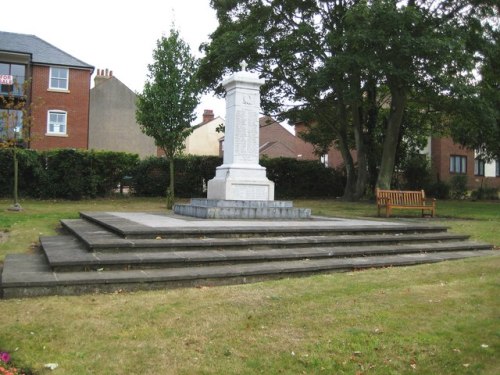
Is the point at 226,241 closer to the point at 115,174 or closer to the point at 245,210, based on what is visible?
the point at 245,210

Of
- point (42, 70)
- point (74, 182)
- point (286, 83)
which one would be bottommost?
point (74, 182)

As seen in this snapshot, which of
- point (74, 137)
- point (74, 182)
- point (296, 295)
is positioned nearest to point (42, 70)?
point (74, 137)

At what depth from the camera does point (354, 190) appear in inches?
1094

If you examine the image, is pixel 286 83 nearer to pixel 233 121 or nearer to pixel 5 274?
pixel 233 121

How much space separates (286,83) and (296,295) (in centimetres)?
2065

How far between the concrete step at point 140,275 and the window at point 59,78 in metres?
30.1

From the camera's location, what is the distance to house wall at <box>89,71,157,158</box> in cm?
4291

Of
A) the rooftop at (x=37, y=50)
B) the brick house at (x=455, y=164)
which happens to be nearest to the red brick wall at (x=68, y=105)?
the rooftop at (x=37, y=50)

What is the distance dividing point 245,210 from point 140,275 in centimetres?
594

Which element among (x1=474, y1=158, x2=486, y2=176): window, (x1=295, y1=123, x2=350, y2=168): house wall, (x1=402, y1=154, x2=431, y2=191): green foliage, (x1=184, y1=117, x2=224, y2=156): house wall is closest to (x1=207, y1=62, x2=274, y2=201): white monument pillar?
(x1=402, y1=154, x2=431, y2=191): green foliage

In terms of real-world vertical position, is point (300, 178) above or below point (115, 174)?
above

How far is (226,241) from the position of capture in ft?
27.1

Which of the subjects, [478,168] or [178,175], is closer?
[178,175]

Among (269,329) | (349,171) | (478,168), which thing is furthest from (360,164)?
(269,329)
